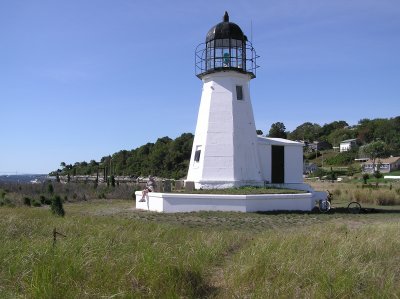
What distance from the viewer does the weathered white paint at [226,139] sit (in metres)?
21.8

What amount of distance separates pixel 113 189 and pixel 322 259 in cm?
2512

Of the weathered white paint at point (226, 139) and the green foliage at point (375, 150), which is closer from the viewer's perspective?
the weathered white paint at point (226, 139)

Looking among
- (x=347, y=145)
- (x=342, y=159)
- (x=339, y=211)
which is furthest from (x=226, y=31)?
(x=347, y=145)

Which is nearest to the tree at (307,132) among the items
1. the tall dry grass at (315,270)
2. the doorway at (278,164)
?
the doorway at (278,164)

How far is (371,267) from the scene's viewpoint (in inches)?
293

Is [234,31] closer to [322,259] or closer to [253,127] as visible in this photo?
[253,127]

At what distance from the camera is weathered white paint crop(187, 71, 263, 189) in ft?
71.5

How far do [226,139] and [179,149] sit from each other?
145 feet

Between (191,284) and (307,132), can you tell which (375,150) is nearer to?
(307,132)

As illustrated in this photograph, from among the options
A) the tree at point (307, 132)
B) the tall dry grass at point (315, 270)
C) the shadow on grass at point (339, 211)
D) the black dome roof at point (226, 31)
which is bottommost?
the shadow on grass at point (339, 211)

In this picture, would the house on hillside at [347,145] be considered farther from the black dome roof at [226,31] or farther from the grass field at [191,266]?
the grass field at [191,266]

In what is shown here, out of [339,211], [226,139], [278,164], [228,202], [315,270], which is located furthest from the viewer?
[278,164]

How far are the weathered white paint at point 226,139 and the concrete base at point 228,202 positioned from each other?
2.93 meters

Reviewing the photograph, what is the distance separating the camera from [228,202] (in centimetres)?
1848
